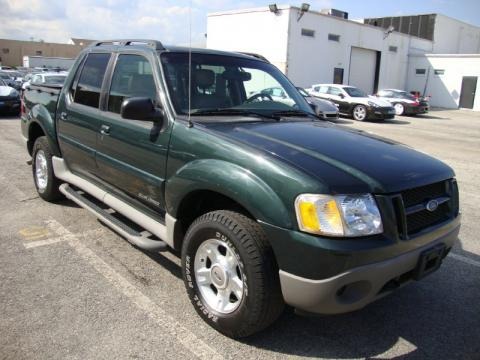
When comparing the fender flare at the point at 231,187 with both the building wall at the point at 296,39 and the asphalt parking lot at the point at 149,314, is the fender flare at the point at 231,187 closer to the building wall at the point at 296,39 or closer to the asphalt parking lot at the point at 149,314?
the asphalt parking lot at the point at 149,314

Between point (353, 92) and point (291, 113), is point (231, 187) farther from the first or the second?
point (353, 92)

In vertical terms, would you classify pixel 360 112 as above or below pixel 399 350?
above

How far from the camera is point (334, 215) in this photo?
Result: 2451 mm

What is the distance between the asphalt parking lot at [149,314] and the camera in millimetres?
2848

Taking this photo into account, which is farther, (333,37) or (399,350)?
(333,37)

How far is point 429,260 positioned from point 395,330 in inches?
26.4

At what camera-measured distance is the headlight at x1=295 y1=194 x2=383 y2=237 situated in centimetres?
244

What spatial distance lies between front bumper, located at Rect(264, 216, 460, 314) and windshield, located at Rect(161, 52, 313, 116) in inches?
59.7

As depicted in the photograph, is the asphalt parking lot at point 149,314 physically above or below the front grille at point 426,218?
below

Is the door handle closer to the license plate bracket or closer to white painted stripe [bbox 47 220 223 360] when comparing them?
white painted stripe [bbox 47 220 223 360]

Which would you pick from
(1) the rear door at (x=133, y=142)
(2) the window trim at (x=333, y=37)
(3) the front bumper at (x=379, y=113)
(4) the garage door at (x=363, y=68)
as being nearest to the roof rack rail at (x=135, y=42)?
(1) the rear door at (x=133, y=142)

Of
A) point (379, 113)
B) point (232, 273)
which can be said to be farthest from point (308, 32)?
point (232, 273)

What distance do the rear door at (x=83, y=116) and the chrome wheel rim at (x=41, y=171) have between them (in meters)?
0.63

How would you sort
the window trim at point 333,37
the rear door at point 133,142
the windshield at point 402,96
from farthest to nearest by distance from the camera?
1. the window trim at point 333,37
2. the windshield at point 402,96
3. the rear door at point 133,142
